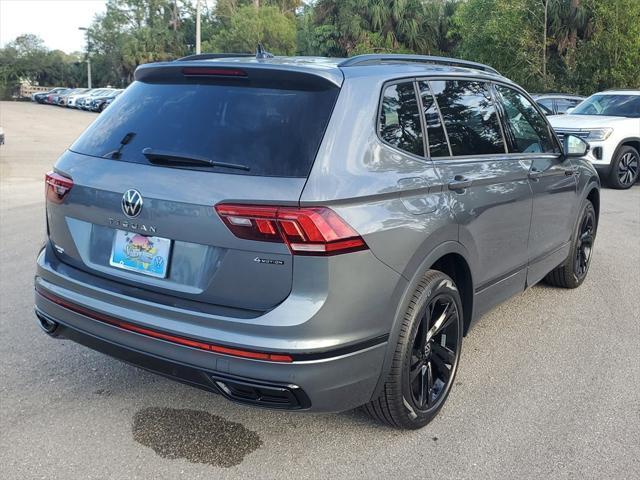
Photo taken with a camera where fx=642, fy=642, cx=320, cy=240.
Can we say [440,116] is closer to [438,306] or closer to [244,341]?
[438,306]

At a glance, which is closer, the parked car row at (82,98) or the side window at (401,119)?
the side window at (401,119)

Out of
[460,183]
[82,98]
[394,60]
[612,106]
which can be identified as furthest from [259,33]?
[460,183]

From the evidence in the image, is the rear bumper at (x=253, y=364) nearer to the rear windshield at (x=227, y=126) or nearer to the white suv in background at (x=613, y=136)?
the rear windshield at (x=227, y=126)

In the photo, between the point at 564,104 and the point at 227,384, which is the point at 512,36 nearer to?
the point at 564,104

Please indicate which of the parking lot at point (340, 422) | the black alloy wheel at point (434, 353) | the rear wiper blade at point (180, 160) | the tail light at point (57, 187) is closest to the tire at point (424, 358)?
the black alloy wheel at point (434, 353)

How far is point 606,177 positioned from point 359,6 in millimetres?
27892

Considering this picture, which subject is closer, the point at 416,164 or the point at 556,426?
the point at 416,164

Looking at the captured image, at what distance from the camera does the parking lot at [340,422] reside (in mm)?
2980

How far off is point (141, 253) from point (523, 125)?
2.90 metres

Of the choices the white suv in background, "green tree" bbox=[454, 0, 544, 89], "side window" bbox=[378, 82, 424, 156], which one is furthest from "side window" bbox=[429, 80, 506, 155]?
"green tree" bbox=[454, 0, 544, 89]

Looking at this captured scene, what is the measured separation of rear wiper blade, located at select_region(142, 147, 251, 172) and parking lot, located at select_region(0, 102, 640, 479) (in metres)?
1.37

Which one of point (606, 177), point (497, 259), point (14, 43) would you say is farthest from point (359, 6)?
point (14, 43)

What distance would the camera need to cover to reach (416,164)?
3123mm

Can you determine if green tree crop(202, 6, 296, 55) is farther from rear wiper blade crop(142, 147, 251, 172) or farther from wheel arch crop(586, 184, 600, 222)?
rear wiper blade crop(142, 147, 251, 172)
